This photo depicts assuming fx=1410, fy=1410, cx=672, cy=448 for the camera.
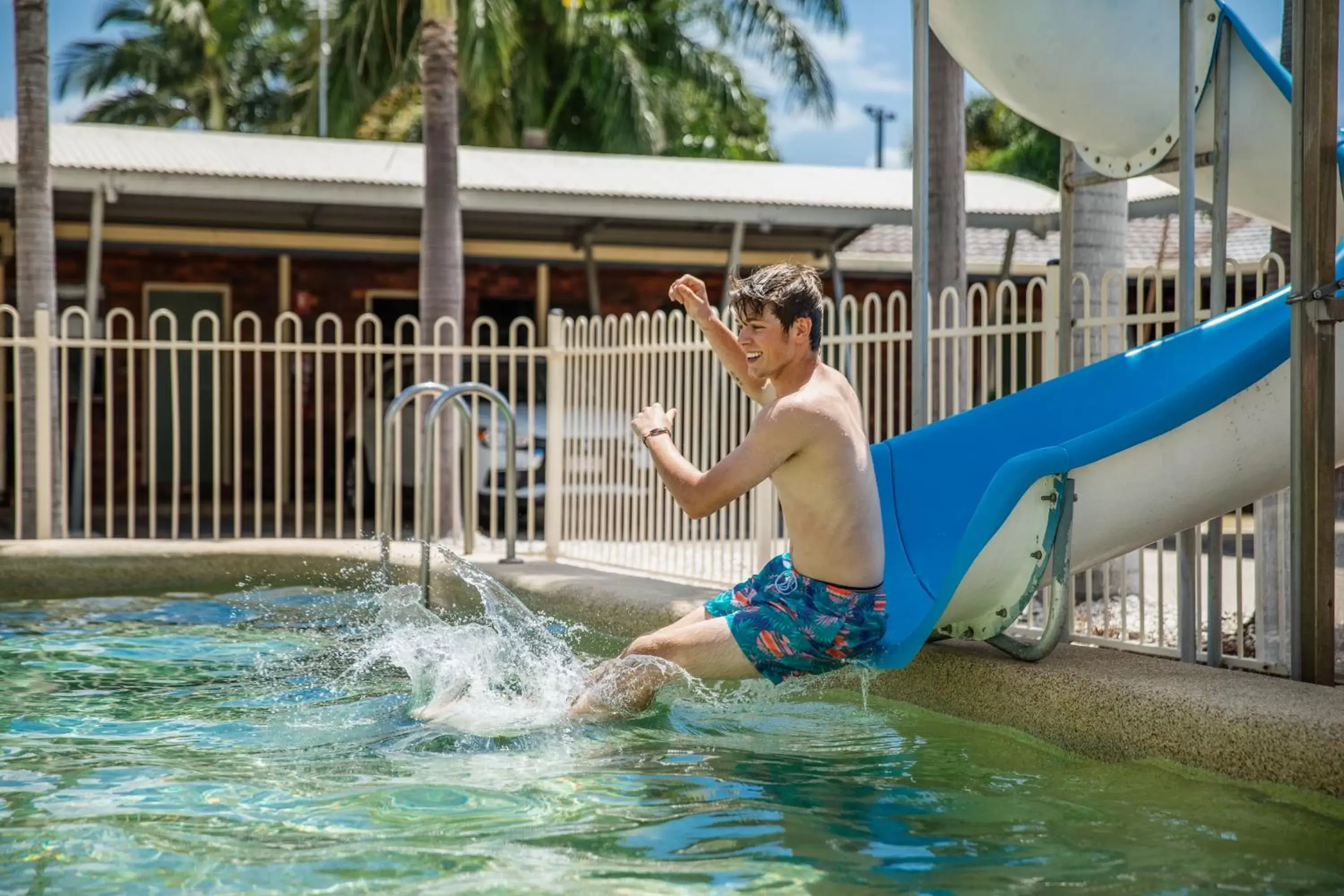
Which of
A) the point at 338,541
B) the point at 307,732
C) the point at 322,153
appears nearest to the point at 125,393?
the point at 322,153

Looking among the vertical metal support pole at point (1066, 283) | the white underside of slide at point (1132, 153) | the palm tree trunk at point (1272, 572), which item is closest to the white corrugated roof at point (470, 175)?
the vertical metal support pole at point (1066, 283)

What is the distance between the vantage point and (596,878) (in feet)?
11.3

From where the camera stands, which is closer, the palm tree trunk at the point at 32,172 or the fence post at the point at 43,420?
the fence post at the point at 43,420

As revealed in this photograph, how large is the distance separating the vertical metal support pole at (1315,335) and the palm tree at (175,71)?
35176 mm

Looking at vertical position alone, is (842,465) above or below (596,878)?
above

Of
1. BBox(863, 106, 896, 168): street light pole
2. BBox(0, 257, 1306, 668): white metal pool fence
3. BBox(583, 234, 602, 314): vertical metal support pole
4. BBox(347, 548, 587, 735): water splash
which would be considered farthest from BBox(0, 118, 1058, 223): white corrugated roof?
BBox(863, 106, 896, 168): street light pole

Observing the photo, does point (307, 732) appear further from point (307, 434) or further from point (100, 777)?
point (307, 434)

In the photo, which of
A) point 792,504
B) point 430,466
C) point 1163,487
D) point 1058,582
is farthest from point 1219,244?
point 430,466

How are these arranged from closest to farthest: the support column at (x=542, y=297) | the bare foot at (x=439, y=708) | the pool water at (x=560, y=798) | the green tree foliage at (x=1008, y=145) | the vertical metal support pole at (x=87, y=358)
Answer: the pool water at (x=560, y=798)
the bare foot at (x=439, y=708)
the vertical metal support pole at (x=87, y=358)
the support column at (x=542, y=297)
the green tree foliage at (x=1008, y=145)

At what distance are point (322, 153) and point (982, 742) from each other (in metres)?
11.7

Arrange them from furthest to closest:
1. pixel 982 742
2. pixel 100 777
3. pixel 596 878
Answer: pixel 982 742
pixel 100 777
pixel 596 878

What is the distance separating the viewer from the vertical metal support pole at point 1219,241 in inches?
203

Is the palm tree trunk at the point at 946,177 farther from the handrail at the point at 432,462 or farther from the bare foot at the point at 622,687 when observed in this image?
the bare foot at the point at 622,687

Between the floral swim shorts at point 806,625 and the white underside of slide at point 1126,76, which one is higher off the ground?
the white underside of slide at point 1126,76
